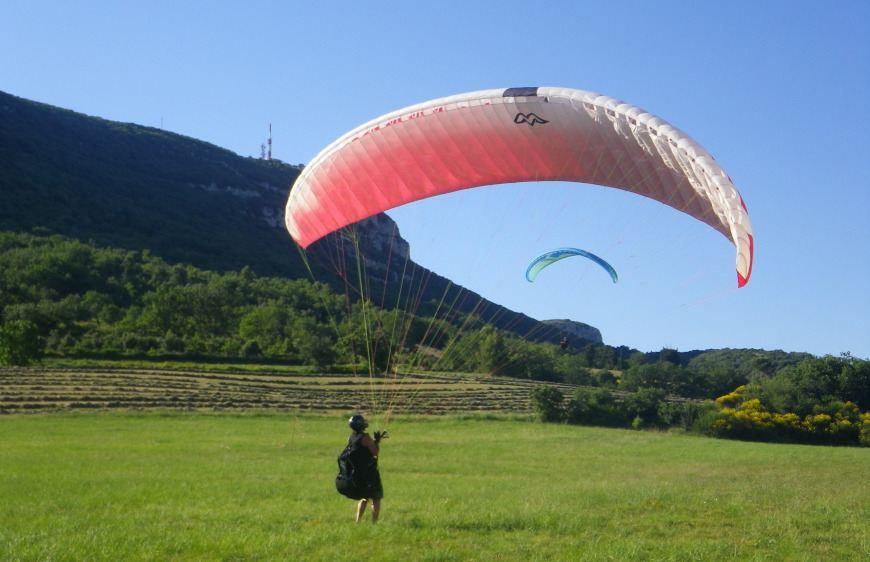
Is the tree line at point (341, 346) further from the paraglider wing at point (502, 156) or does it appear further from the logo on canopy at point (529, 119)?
the logo on canopy at point (529, 119)

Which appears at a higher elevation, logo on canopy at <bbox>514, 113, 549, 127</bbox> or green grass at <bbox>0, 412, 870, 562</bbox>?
logo on canopy at <bbox>514, 113, 549, 127</bbox>

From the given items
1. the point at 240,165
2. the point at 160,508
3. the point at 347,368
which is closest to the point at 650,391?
the point at 347,368

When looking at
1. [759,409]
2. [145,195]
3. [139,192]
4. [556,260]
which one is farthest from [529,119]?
[139,192]

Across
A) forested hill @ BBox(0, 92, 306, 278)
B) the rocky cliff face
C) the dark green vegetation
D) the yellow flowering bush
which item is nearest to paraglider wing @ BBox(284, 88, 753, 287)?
the rocky cliff face

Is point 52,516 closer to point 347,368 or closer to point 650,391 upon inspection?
point 650,391

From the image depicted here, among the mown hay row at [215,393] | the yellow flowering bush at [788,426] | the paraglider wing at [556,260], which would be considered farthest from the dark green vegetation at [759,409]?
the paraglider wing at [556,260]

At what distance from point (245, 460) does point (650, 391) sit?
30.1 metres

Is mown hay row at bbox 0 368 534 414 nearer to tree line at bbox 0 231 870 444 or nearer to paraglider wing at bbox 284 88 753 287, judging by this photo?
tree line at bbox 0 231 870 444

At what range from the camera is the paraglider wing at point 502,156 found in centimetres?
977

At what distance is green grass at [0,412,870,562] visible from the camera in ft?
21.6

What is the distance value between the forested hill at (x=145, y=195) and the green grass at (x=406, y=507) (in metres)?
45.0

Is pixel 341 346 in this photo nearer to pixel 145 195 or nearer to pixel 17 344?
pixel 17 344

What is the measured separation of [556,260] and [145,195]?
108 metres

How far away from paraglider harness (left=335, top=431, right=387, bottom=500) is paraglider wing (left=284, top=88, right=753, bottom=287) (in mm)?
4600
